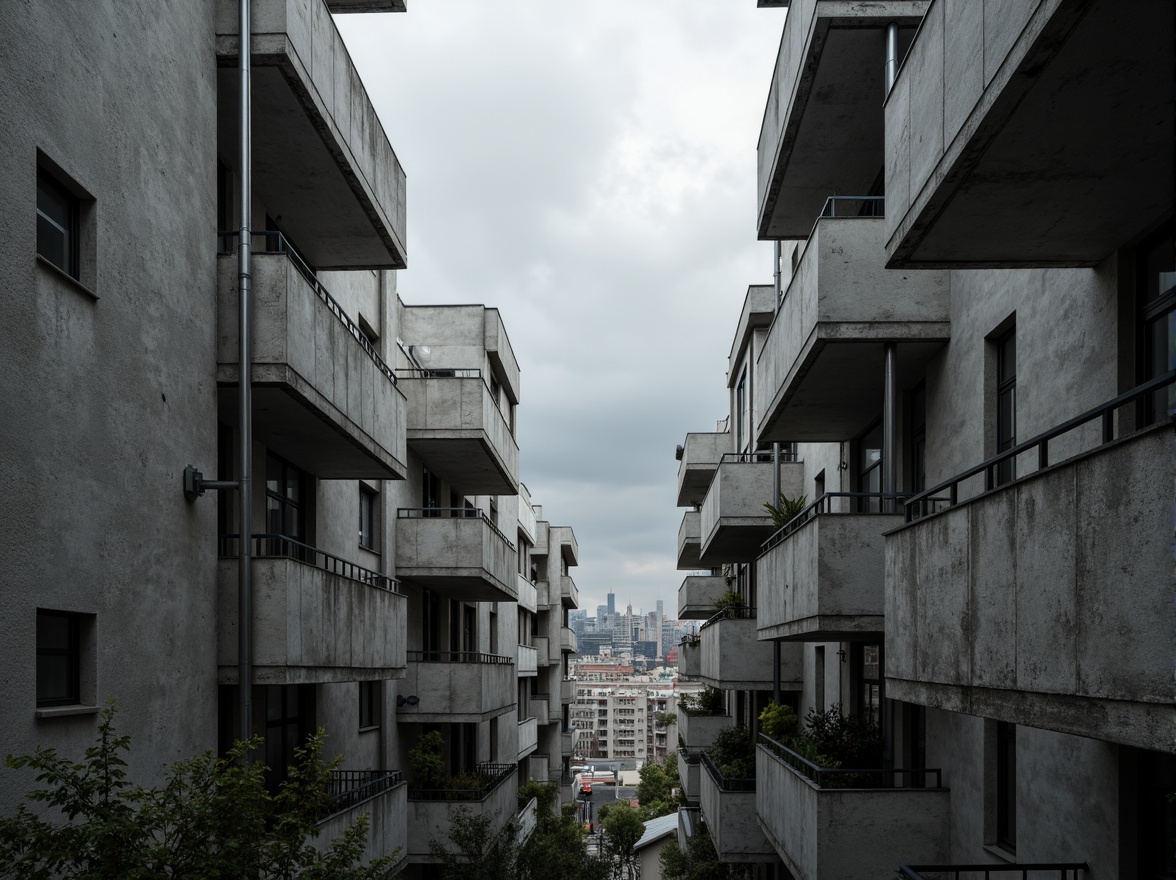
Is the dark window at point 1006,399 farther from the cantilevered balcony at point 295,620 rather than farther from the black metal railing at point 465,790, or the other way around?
the black metal railing at point 465,790

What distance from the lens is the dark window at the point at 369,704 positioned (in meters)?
20.2

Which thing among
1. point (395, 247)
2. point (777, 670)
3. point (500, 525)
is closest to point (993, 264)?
point (395, 247)

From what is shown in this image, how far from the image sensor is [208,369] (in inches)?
438

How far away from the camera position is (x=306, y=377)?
12.3 m

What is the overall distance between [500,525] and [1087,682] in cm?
3136

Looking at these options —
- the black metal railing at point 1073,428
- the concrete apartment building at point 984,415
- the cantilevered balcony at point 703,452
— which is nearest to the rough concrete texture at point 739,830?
the concrete apartment building at point 984,415

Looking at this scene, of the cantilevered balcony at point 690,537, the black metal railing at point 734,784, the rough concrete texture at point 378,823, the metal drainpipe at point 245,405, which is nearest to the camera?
the metal drainpipe at point 245,405

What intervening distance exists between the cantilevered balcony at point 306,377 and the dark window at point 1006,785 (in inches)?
330

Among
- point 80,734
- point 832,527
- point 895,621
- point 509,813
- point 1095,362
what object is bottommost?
point 509,813

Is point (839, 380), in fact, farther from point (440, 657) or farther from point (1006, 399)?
point (440, 657)

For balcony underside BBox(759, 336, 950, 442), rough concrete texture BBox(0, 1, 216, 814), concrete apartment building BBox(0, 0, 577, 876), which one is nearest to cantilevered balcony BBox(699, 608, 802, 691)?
balcony underside BBox(759, 336, 950, 442)

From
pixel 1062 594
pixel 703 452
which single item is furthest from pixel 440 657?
pixel 1062 594

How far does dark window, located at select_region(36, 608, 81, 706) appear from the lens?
26.6 ft

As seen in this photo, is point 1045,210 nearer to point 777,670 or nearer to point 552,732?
point 777,670
